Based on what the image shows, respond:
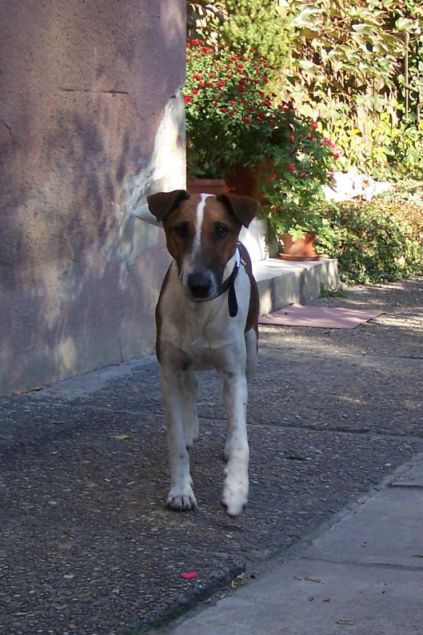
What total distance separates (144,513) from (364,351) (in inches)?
146

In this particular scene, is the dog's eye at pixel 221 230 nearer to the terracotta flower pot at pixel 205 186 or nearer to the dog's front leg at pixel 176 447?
the dog's front leg at pixel 176 447

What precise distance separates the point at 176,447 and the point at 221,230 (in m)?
0.87

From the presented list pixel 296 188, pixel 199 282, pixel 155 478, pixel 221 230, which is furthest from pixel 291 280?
pixel 199 282

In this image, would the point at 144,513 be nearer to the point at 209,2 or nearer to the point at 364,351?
the point at 364,351

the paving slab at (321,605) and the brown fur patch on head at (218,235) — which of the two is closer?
the paving slab at (321,605)

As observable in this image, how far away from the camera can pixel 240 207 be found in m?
4.38

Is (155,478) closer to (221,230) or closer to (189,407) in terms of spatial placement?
(189,407)

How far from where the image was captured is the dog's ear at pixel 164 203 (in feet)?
14.4

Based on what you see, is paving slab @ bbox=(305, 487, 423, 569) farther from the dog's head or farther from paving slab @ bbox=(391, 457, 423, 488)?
the dog's head

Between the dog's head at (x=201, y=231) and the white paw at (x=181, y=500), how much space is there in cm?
76

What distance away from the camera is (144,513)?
14.3ft

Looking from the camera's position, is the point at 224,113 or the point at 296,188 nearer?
the point at 224,113

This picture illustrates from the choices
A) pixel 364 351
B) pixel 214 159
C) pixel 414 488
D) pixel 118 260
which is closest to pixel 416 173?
pixel 214 159

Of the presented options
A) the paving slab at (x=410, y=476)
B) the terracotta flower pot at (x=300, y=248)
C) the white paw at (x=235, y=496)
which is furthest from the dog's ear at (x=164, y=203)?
the terracotta flower pot at (x=300, y=248)
